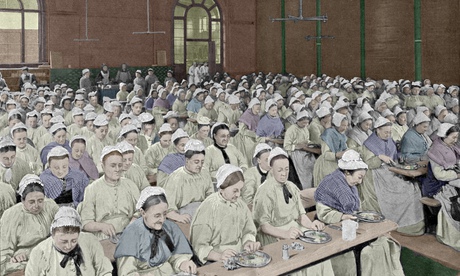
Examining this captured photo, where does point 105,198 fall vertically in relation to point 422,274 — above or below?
above

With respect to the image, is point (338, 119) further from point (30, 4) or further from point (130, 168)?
point (30, 4)

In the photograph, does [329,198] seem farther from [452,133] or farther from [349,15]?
[349,15]

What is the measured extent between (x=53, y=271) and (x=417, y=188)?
18.0ft

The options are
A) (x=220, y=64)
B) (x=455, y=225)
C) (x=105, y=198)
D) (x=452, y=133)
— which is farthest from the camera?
(x=220, y=64)

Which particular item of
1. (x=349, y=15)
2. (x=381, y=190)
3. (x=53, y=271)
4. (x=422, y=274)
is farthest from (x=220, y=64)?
(x=53, y=271)

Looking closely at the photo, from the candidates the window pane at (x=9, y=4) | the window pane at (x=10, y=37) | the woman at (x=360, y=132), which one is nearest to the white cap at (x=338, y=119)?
the woman at (x=360, y=132)

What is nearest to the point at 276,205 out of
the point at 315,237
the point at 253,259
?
the point at 315,237

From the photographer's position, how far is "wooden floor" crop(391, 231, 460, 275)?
20.4 ft

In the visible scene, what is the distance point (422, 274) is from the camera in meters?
6.24

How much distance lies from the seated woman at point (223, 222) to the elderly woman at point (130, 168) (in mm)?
1763

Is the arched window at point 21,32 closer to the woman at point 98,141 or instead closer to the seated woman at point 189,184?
the woman at point 98,141

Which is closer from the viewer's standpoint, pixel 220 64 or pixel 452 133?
pixel 452 133

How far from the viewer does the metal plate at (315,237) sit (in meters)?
4.89

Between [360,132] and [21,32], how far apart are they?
17.6m
